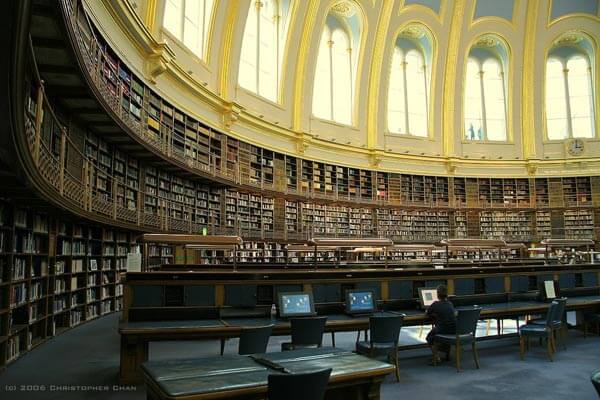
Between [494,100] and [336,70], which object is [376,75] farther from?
[494,100]

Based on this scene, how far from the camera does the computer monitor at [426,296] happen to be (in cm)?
594

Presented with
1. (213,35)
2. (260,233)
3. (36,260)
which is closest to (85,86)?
(36,260)

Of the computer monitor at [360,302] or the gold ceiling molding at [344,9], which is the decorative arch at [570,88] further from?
the computer monitor at [360,302]

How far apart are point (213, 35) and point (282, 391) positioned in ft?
38.0

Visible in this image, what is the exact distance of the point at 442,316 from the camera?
5.31m

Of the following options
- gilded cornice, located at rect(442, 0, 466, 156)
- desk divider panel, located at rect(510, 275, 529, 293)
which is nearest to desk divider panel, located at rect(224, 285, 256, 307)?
desk divider panel, located at rect(510, 275, 529, 293)

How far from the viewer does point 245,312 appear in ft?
16.9

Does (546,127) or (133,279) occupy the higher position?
(546,127)

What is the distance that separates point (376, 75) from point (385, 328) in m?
14.5

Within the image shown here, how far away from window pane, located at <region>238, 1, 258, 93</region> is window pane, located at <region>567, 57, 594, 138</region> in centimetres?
1440

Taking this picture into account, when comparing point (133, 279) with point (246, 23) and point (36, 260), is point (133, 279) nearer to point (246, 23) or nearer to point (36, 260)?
point (36, 260)

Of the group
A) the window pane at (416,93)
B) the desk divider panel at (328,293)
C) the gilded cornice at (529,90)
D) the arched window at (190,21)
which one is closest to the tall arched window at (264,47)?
the arched window at (190,21)

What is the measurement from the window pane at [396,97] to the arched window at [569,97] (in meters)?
6.63

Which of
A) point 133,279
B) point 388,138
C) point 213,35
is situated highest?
point 213,35
